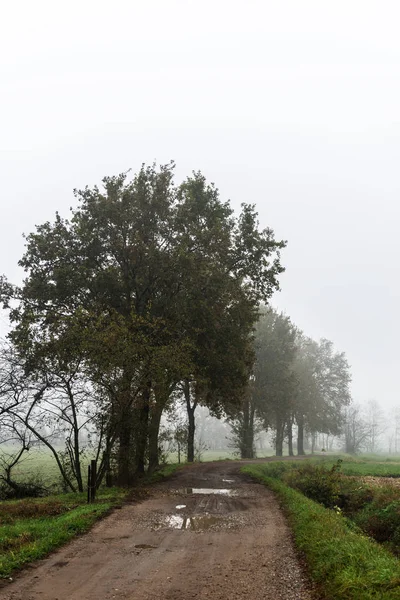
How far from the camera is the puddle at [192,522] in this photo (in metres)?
13.7

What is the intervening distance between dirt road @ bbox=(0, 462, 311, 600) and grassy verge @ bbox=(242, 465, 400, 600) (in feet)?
1.29

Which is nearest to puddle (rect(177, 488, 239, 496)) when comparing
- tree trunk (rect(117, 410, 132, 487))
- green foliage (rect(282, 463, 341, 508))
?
green foliage (rect(282, 463, 341, 508))

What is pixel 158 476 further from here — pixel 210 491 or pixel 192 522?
pixel 192 522

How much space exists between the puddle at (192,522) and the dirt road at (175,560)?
30mm

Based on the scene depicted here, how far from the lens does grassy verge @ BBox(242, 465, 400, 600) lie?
7539 millimetres

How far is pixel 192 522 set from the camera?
14.4 meters

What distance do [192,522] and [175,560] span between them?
436 cm

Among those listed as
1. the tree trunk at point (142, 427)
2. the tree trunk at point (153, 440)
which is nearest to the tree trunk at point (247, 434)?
the tree trunk at point (153, 440)

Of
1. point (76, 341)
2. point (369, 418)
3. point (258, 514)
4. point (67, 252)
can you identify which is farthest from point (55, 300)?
point (369, 418)

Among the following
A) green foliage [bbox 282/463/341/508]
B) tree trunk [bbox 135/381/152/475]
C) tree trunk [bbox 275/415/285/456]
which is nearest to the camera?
green foliage [bbox 282/463/341/508]

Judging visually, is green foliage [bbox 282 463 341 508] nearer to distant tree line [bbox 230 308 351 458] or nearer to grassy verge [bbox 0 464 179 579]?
grassy verge [bbox 0 464 179 579]

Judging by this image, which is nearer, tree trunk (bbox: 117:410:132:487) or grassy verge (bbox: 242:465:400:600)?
grassy verge (bbox: 242:465:400:600)

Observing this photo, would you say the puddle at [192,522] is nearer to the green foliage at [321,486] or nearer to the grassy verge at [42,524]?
the grassy verge at [42,524]

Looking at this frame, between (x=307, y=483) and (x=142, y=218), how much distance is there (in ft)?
57.1
